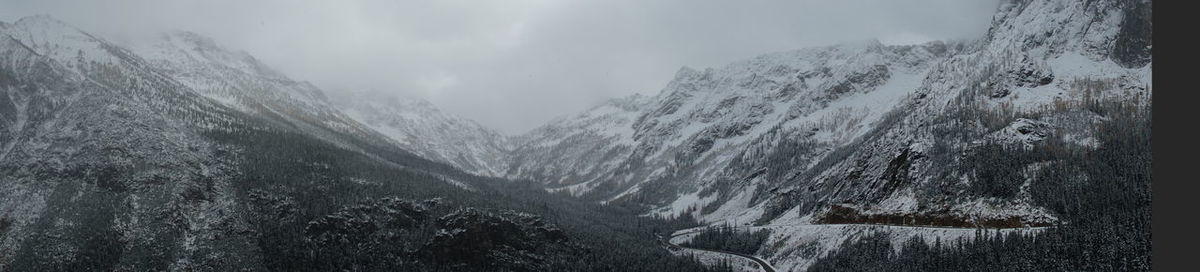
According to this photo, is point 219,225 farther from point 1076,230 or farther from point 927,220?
point 1076,230

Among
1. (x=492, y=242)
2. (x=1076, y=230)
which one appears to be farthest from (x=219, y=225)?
(x=1076, y=230)

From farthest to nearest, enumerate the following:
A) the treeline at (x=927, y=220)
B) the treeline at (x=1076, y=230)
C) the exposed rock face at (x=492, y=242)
A: 1. the exposed rock face at (x=492, y=242)
2. the treeline at (x=927, y=220)
3. the treeline at (x=1076, y=230)

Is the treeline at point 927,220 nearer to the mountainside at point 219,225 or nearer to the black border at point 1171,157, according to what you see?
the mountainside at point 219,225

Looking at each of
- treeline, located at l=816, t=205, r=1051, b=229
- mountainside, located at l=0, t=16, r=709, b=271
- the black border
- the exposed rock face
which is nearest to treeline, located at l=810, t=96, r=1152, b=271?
treeline, located at l=816, t=205, r=1051, b=229

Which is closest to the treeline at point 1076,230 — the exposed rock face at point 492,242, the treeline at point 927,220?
the treeline at point 927,220

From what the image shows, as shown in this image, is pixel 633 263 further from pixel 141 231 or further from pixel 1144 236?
pixel 141 231

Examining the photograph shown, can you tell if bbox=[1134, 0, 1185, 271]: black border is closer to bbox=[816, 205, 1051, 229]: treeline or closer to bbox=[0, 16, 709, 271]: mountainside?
bbox=[816, 205, 1051, 229]: treeline

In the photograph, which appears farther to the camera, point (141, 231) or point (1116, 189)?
point (141, 231)

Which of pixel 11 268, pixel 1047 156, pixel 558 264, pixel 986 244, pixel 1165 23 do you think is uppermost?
pixel 1047 156

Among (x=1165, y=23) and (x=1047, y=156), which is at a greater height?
(x=1047, y=156)

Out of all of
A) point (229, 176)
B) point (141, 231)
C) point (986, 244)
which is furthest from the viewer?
point (229, 176)

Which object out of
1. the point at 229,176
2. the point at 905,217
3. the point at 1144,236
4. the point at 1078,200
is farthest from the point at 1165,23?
the point at 229,176

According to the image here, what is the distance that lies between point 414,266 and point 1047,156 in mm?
154148

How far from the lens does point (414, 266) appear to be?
169 m
